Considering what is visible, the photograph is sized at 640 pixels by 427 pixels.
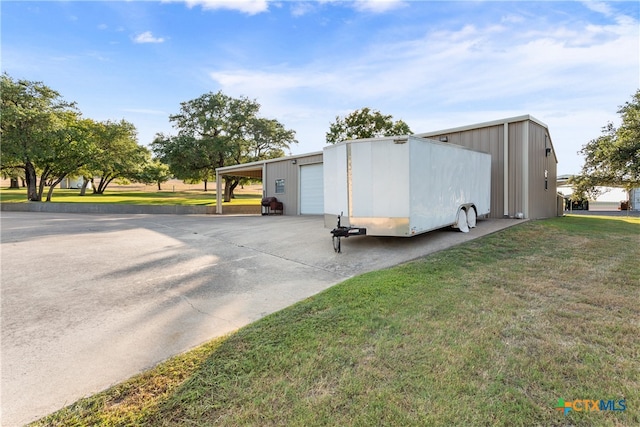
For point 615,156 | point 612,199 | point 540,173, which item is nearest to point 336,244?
point 540,173

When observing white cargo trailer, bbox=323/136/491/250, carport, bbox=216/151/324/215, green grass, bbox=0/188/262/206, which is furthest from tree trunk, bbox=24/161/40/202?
white cargo trailer, bbox=323/136/491/250

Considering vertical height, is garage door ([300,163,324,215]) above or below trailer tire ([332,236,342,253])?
above

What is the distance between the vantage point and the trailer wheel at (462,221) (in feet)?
25.3

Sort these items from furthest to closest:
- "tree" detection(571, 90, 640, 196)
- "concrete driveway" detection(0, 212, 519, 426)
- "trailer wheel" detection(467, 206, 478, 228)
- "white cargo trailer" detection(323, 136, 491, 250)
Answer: "tree" detection(571, 90, 640, 196) → "trailer wheel" detection(467, 206, 478, 228) → "white cargo trailer" detection(323, 136, 491, 250) → "concrete driveway" detection(0, 212, 519, 426)

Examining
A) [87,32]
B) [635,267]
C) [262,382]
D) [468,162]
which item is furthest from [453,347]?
[87,32]

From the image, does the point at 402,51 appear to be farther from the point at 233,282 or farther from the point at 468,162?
the point at 233,282

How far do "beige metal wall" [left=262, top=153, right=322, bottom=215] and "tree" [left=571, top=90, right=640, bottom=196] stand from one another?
1485 cm

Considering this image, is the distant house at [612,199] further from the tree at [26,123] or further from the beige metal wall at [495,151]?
the tree at [26,123]

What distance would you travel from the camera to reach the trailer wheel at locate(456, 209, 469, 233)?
7723 mm

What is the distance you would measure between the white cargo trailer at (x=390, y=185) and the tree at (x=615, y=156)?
14.3 m

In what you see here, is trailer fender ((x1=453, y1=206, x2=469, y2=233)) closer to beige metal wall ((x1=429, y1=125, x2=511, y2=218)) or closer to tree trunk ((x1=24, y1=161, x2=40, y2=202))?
beige metal wall ((x1=429, y1=125, x2=511, y2=218))

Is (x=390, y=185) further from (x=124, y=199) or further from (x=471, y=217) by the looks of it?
(x=124, y=199)

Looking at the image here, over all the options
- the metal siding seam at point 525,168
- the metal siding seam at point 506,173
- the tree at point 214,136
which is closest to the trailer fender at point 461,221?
the metal siding seam at point 506,173

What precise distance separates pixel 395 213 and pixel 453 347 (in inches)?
148
